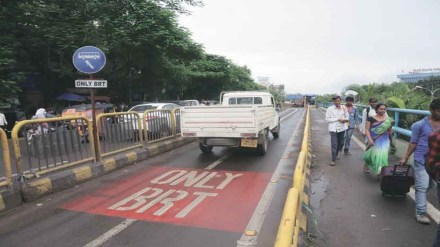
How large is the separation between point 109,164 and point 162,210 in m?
3.33

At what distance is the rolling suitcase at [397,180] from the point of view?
5395mm

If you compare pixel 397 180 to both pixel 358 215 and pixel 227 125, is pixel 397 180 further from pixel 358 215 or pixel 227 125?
pixel 227 125

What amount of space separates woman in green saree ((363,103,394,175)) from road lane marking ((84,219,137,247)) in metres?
4.64

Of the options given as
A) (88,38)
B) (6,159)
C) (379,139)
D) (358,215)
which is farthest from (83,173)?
(88,38)

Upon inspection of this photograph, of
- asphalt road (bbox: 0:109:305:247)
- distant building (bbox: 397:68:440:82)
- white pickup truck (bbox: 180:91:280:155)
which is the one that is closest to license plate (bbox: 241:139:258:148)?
white pickup truck (bbox: 180:91:280:155)

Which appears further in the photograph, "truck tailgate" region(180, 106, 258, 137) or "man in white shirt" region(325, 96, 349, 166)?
"truck tailgate" region(180, 106, 258, 137)

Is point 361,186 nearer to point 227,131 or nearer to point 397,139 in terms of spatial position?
point 227,131

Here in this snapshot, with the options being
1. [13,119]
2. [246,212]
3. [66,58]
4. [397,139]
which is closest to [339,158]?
[397,139]

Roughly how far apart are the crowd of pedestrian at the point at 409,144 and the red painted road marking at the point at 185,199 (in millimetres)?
2137

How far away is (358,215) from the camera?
5.09 m

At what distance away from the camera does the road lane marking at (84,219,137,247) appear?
4270mm

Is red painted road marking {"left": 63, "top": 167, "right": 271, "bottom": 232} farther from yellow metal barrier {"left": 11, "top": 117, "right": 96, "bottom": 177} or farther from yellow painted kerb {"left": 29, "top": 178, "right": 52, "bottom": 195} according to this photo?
yellow metal barrier {"left": 11, "top": 117, "right": 96, "bottom": 177}

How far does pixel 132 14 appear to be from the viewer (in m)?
20.2

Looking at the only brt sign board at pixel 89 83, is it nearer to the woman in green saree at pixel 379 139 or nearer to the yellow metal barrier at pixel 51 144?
the yellow metal barrier at pixel 51 144
